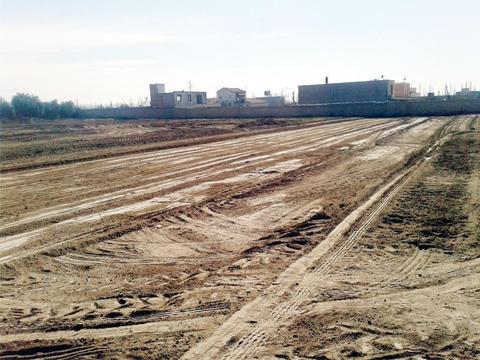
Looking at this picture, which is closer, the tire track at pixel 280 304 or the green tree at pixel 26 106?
the tire track at pixel 280 304

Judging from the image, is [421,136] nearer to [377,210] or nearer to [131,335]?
[377,210]

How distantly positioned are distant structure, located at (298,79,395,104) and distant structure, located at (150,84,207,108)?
22.7m

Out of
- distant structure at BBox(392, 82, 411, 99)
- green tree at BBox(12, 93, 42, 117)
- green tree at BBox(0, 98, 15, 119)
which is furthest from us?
distant structure at BBox(392, 82, 411, 99)

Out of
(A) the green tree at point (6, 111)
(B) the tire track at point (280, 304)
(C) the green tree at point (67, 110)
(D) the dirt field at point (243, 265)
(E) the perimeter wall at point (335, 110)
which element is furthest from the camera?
(C) the green tree at point (67, 110)

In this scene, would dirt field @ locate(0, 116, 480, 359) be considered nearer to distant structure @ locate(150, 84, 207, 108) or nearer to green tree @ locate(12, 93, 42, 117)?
distant structure @ locate(150, 84, 207, 108)

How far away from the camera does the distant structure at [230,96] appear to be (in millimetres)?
88750

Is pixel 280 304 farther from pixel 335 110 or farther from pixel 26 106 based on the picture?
pixel 26 106

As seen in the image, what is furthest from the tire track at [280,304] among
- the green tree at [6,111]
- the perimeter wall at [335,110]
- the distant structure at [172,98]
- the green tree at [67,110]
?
the green tree at [67,110]

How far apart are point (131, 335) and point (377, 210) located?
23.5ft

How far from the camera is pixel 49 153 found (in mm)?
22469

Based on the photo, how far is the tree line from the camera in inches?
2970

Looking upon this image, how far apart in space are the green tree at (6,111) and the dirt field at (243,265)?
7041 centimetres

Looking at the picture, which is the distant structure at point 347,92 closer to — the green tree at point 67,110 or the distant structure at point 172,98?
the distant structure at point 172,98

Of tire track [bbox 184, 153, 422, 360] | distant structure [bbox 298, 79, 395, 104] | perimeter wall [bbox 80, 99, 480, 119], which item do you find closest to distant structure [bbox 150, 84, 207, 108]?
perimeter wall [bbox 80, 99, 480, 119]
